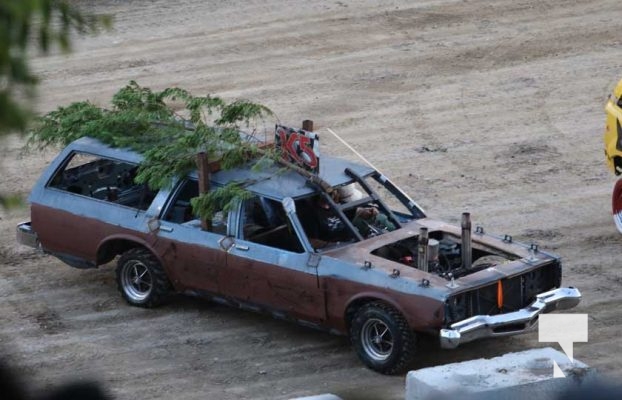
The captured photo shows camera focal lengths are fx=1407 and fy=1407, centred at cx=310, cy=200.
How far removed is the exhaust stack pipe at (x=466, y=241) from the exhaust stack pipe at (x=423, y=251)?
0.35m

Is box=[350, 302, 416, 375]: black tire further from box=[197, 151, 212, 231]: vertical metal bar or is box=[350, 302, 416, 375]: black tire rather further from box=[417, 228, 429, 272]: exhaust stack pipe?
box=[197, 151, 212, 231]: vertical metal bar

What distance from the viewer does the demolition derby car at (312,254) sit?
1090 centimetres

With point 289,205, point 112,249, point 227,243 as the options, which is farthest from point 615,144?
point 112,249

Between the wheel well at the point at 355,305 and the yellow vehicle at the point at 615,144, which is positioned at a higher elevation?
the yellow vehicle at the point at 615,144

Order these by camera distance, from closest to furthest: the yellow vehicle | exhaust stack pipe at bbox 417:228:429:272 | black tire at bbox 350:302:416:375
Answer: black tire at bbox 350:302:416:375
exhaust stack pipe at bbox 417:228:429:272
the yellow vehicle

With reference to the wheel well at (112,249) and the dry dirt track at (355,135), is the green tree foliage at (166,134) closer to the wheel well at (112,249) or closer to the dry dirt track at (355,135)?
the wheel well at (112,249)

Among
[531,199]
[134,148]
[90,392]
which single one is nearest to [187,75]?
[531,199]

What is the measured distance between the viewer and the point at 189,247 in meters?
12.1

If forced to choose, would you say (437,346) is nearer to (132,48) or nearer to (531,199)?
(531,199)

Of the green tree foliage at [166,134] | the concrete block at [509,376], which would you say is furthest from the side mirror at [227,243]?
the concrete block at [509,376]

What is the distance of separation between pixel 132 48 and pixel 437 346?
1163 centimetres

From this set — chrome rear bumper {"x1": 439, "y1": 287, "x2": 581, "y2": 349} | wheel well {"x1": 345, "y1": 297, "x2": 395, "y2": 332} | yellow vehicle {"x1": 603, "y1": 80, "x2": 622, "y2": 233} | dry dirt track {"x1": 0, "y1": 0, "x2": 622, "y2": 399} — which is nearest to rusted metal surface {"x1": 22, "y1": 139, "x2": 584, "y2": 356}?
wheel well {"x1": 345, "y1": 297, "x2": 395, "y2": 332}

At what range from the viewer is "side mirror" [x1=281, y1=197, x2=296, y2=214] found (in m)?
11.4

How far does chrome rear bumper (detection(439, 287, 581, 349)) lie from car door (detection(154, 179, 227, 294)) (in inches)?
89.2
